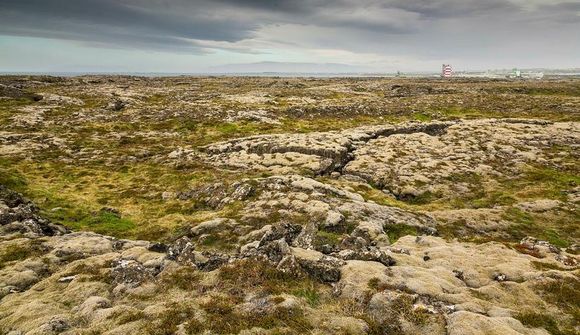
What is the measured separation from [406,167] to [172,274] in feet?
136

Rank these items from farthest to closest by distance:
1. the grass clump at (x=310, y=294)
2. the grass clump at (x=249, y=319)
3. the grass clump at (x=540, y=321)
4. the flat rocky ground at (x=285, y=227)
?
the grass clump at (x=310, y=294) → the flat rocky ground at (x=285, y=227) → the grass clump at (x=540, y=321) → the grass clump at (x=249, y=319)

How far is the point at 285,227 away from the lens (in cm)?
2753

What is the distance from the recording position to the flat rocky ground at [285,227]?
1714 centimetres

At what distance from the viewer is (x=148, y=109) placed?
99.2 m

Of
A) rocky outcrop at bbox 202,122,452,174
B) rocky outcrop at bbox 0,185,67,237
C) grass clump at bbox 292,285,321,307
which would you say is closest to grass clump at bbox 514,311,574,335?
grass clump at bbox 292,285,321,307

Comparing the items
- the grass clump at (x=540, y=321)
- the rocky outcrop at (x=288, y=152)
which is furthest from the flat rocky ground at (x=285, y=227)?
the rocky outcrop at (x=288, y=152)

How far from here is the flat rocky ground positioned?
1714cm

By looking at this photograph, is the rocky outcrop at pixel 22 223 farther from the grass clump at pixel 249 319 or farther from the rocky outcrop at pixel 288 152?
the rocky outcrop at pixel 288 152

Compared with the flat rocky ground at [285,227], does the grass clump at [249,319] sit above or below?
above

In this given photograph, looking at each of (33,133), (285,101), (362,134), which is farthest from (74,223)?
(285,101)

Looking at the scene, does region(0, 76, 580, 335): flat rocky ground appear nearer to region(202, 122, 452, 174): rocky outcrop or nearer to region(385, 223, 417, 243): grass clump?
region(385, 223, 417, 243): grass clump

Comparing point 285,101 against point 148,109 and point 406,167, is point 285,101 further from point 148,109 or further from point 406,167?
point 406,167

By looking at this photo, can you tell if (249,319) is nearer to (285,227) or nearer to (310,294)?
(310,294)

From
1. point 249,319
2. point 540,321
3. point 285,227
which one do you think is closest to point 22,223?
point 285,227
